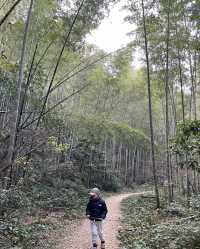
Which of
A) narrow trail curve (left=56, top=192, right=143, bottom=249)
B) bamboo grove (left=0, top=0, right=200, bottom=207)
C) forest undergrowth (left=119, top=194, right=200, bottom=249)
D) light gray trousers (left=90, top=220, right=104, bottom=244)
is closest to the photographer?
forest undergrowth (left=119, top=194, right=200, bottom=249)

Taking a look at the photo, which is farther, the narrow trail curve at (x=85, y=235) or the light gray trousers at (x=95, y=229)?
the narrow trail curve at (x=85, y=235)

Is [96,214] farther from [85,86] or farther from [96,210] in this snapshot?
[85,86]

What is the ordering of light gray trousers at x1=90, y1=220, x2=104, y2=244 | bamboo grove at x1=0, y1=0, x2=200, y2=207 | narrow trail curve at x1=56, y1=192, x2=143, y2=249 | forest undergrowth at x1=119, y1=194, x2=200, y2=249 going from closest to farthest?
forest undergrowth at x1=119, y1=194, x2=200, y2=249
light gray trousers at x1=90, y1=220, x2=104, y2=244
narrow trail curve at x1=56, y1=192, x2=143, y2=249
bamboo grove at x1=0, y1=0, x2=200, y2=207

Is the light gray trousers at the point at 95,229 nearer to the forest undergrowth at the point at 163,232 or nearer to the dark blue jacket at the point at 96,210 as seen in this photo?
the dark blue jacket at the point at 96,210

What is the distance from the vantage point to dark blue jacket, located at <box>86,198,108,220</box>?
214 inches

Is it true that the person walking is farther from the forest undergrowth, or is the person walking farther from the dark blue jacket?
the forest undergrowth

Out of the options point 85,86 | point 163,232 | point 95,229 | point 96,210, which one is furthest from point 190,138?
point 85,86

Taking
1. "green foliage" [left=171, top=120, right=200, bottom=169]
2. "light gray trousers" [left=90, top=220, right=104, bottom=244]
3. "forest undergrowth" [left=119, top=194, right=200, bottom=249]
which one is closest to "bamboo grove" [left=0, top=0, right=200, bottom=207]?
"green foliage" [left=171, top=120, right=200, bottom=169]

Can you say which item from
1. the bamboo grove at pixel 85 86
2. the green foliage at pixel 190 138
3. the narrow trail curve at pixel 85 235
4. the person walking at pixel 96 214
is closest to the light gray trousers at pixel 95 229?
the person walking at pixel 96 214

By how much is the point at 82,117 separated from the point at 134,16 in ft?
23.5

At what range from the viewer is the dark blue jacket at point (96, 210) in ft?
17.9

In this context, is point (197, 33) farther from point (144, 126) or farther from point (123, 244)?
point (144, 126)

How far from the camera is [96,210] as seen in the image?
5453 mm

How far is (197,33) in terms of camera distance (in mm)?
10812
